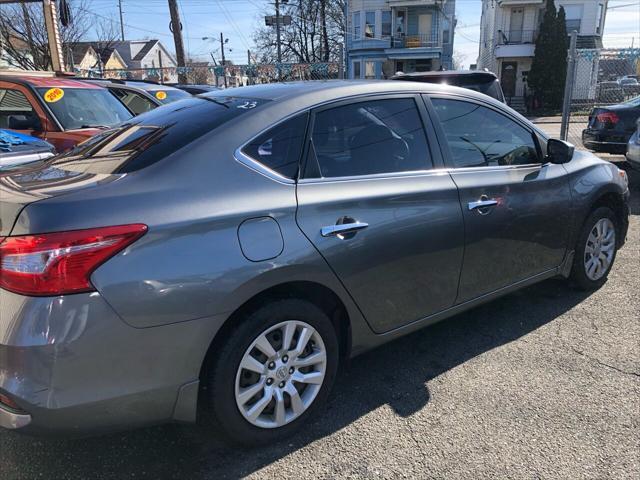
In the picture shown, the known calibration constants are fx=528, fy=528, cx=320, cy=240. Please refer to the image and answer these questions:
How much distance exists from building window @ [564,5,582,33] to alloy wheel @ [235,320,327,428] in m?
39.3

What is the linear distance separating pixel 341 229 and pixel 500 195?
1.31 meters

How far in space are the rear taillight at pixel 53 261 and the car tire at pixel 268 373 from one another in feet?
2.14

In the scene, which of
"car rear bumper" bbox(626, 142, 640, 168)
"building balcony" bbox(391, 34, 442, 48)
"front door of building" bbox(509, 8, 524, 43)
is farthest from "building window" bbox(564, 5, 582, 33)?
"car rear bumper" bbox(626, 142, 640, 168)

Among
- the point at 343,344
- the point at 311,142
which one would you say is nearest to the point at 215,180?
the point at 311,142

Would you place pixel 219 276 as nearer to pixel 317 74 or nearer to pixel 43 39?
pixel 43 39

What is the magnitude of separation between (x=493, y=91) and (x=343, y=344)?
618 cm

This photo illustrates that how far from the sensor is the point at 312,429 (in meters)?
2.70

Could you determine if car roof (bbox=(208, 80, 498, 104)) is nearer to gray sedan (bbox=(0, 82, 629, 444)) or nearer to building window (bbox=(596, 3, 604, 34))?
gray sedan (bbox=(0, 82, 629, 444))

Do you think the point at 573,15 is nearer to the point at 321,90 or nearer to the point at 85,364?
the point at 321,90

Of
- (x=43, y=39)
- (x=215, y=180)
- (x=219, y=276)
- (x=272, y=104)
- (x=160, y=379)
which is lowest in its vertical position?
(x=160, y=379)

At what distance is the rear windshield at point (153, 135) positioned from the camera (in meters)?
2.37

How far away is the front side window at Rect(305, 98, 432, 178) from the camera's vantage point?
2684 mm

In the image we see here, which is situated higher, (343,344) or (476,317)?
(343,344)

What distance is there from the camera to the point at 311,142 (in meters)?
2.64
